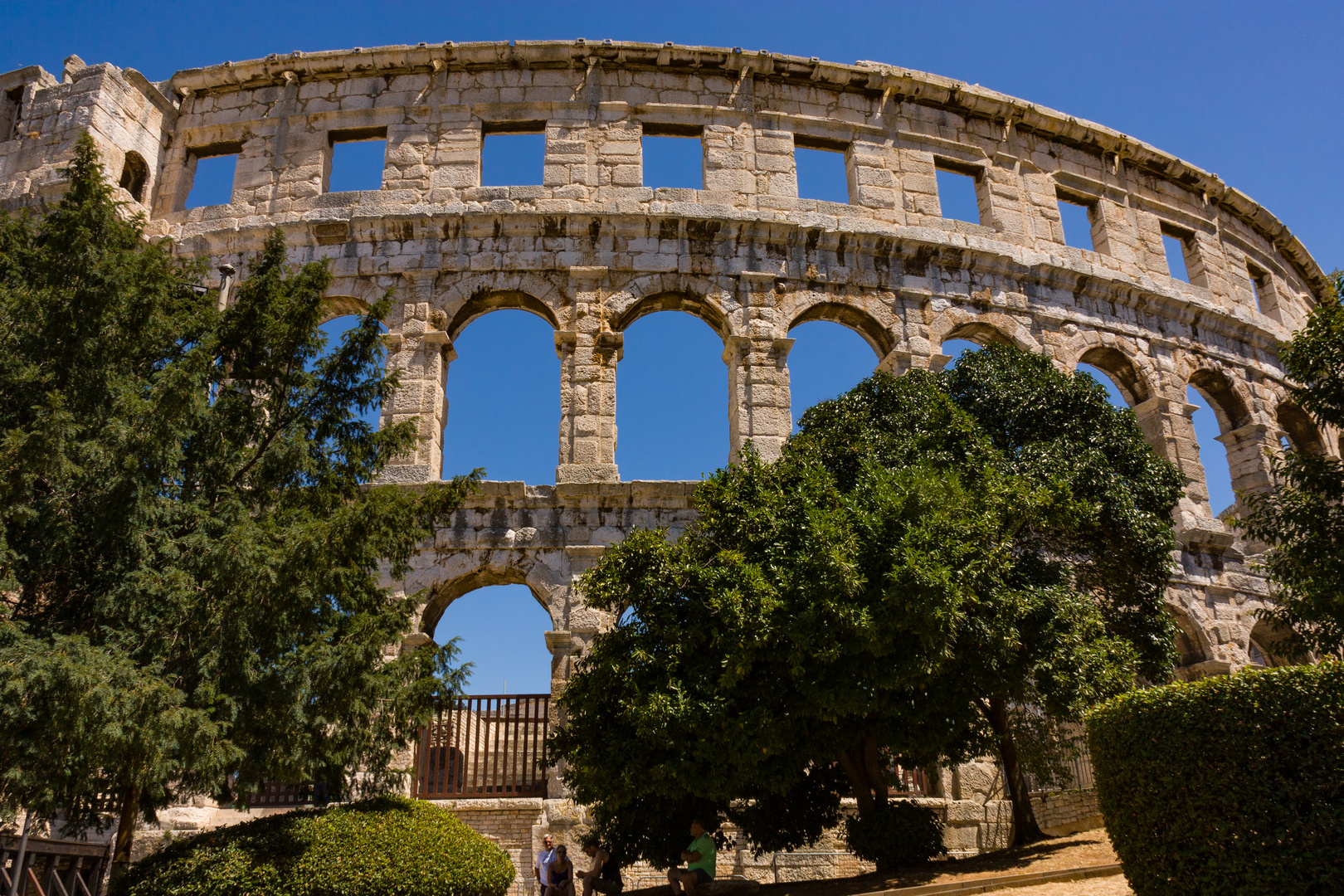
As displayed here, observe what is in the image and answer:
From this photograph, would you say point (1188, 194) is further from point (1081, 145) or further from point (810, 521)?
point (810, 521)

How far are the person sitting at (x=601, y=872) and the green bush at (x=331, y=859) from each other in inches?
37.6

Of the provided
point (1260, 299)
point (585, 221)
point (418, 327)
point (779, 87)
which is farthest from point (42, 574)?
point (1260, 299)

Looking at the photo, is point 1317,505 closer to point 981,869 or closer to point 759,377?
point 981,869

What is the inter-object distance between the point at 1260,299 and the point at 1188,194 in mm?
3176

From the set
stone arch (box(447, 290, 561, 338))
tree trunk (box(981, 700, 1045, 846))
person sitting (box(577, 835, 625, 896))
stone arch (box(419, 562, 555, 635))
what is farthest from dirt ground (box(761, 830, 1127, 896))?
stone arch (box(447, 290, 561, 338))

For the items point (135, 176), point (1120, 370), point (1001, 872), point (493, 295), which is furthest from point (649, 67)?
point (1001, 872)

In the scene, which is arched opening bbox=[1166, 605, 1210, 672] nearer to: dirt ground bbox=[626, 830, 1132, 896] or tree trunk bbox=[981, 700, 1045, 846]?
tree trunk bbox=[981, 700, 1045, 846]

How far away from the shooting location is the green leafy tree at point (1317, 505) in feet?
32.4

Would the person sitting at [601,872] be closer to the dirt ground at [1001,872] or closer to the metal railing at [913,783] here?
the dirt ground at [1001,872]

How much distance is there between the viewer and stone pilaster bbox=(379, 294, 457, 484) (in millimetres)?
13016

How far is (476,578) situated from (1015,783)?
700 centimetres

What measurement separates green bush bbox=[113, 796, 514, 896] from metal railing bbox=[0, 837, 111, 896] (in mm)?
521

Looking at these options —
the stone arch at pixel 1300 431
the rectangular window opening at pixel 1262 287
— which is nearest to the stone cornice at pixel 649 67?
the rectangular window opening at pixel 1262 287

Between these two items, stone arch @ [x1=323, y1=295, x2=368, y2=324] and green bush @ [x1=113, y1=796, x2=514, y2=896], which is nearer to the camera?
green bush @ [x1=113, y1=796, x2=514, y2=896]
